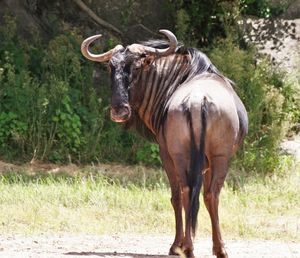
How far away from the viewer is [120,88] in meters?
9.48

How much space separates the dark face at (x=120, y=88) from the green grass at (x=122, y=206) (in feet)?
7.58

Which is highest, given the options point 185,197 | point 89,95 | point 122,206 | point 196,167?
point 196,167

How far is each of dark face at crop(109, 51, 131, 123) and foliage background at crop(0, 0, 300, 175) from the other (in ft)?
18.7

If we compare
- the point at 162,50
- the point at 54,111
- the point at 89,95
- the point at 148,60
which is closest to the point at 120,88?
the point at 148,60

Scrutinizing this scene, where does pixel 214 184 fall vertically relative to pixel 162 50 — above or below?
below

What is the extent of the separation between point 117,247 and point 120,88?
5.79 ft

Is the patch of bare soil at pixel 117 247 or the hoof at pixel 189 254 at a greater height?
the hoof at pixel 189 254

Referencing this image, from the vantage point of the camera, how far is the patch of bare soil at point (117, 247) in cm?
934

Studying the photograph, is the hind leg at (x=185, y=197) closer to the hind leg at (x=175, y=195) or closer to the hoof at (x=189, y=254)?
the hoof at (x=189, y=254)

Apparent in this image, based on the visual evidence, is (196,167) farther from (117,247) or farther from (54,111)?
(54,111)

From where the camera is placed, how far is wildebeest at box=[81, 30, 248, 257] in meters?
8.85

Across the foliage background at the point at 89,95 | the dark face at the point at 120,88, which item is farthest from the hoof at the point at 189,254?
the foliage background at the point at 89,95

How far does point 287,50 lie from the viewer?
1795 centimetres

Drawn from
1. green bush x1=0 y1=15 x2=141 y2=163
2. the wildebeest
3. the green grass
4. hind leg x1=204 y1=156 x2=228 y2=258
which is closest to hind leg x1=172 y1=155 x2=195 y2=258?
the wildebeest
